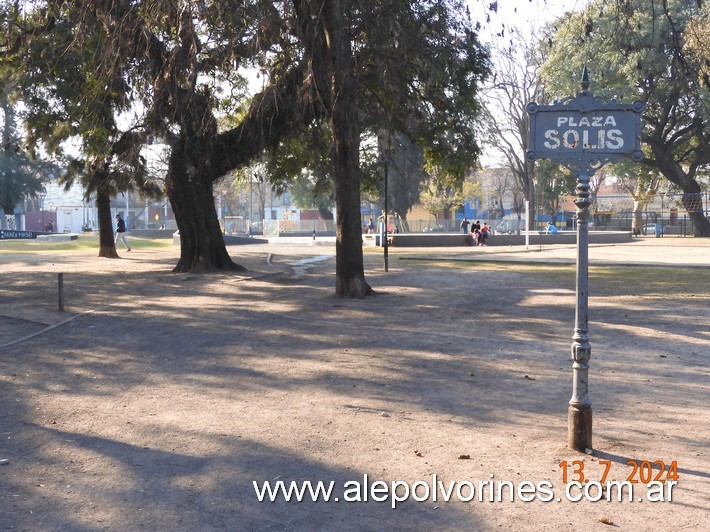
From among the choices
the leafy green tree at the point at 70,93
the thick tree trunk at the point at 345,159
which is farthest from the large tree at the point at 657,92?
the thick tree trunk at the point at 345,159

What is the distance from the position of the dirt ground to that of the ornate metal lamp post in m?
0.63

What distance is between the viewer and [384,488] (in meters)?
5.46

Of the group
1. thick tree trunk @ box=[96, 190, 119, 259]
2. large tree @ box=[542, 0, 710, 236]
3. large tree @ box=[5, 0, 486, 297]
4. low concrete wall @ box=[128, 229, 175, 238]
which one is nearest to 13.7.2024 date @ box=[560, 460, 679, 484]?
large tree @ box=[5, 0, 486, 297]

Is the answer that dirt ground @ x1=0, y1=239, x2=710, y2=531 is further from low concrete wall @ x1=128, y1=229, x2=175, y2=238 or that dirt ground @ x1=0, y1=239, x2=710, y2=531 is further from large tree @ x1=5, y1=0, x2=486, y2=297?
low concrete wall @ x1=128, y1=229, x2=175, y2=238

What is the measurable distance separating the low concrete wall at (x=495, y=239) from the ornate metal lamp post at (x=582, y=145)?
3765 centimetres

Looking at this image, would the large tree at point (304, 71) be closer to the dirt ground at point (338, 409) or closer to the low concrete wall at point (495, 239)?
the dirt ground at point (338, 409)

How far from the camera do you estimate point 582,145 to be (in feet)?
19.4

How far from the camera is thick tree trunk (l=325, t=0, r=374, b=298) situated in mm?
14422

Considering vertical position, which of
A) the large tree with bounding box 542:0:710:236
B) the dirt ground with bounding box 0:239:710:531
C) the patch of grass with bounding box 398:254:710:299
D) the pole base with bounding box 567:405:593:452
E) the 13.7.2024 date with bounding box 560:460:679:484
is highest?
the large tree with bounding box 542:0:710:236

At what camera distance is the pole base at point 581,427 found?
6.05m

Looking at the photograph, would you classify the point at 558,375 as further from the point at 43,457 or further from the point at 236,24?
the point at 236,24

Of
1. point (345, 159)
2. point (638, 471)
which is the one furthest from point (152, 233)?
point (638, 471)

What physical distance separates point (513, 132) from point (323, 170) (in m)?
33.4

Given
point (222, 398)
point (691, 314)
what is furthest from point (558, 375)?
point (691, 314)
